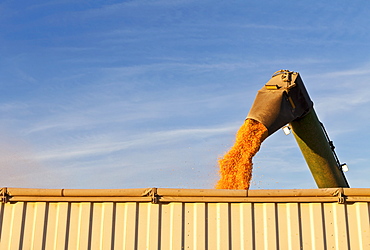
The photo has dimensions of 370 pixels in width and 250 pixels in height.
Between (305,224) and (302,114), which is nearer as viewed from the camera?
(305,224)

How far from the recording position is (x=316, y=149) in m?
9.09

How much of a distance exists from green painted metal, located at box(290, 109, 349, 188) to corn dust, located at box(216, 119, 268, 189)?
1.42m

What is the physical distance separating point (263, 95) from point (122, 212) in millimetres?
3379

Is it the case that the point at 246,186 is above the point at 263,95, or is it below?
below

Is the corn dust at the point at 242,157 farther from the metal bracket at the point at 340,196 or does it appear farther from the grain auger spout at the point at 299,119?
the metal bracket at the point at 340,196

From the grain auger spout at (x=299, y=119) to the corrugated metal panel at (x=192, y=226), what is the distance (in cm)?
186

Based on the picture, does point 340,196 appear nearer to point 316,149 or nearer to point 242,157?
point 242,157

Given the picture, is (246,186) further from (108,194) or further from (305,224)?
(108,194)

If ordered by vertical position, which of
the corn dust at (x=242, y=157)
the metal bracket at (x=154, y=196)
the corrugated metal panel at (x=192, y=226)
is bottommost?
the corrugated metal panel at (x=192, y=226)

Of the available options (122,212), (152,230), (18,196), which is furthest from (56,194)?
(152,230)

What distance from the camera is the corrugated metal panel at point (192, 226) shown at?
6.42 metres

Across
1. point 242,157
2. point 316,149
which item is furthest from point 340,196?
point 316,149

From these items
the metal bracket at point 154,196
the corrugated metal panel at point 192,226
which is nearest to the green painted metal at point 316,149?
the corrugated metal panel at point 192,226

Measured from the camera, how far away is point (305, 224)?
6.48 metres
